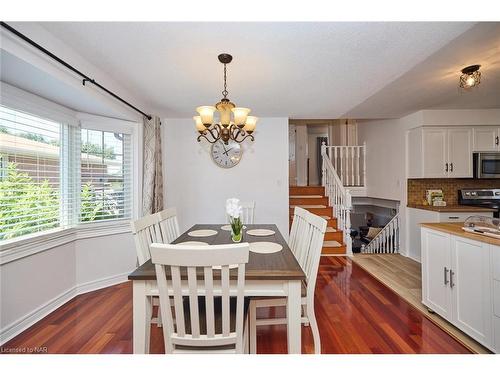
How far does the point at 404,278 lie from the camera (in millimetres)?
3006

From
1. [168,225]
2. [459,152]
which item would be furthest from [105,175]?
[459,152]

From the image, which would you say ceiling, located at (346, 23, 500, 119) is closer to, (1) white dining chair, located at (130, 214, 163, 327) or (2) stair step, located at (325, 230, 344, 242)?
(2) stair step, located at (325, 230, 344, 242)

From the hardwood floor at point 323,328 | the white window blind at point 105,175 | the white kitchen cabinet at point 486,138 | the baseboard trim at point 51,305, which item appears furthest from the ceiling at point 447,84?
the baseboard trim at point 51,305

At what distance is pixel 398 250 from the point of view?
4176 mm

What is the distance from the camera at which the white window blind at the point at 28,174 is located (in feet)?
6.31

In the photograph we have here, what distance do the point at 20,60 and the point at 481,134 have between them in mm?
5601

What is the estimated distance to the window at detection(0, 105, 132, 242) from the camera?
6.44 feet

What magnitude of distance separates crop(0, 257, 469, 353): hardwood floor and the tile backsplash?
206cm

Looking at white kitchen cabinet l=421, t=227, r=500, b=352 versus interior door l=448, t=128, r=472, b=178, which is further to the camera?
interior door l=448, t=128, r=472, b=178

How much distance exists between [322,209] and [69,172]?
405cm

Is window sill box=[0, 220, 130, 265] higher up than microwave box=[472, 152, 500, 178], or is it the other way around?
microwave box=[472, 152, 500, 178]

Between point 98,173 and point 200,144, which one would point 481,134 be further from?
point 98,173

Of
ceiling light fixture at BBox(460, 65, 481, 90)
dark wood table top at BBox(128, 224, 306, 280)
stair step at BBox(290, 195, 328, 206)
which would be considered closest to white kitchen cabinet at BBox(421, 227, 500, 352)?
dark wood table top at BBox(128, 224, 306, 280)

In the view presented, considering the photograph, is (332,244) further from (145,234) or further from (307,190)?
(145,234)
